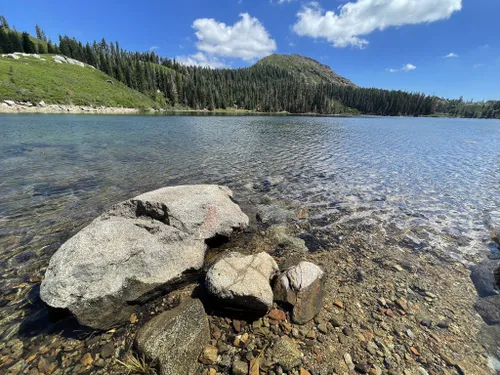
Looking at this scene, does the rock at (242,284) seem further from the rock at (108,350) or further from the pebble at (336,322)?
the rock at (108,350)

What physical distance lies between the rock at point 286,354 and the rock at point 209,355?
1202 mm

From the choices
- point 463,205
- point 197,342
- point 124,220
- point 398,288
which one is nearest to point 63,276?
point 124,220

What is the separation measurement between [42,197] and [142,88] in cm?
14979

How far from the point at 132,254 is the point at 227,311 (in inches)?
117

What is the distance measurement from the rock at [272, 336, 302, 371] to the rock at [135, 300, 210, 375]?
1.49 m

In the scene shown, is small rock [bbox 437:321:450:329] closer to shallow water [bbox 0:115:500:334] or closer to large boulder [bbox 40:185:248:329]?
shallow water [bbox 0:115:500:334]

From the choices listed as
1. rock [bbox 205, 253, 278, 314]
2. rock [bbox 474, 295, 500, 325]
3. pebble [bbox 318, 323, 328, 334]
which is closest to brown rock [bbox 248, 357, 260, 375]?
rock [bbox 205, 253, 278, 314]

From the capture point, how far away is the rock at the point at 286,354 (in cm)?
446

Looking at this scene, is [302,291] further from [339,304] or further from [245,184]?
[245,184]

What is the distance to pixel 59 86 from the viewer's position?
85000 millimetres

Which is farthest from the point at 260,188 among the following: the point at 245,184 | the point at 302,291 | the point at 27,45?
the point at 27,45

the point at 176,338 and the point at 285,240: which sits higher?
the point at 176,338

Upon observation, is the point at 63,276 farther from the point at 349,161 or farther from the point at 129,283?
Result: the point at 349,161

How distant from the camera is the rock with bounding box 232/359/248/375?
4.30m
